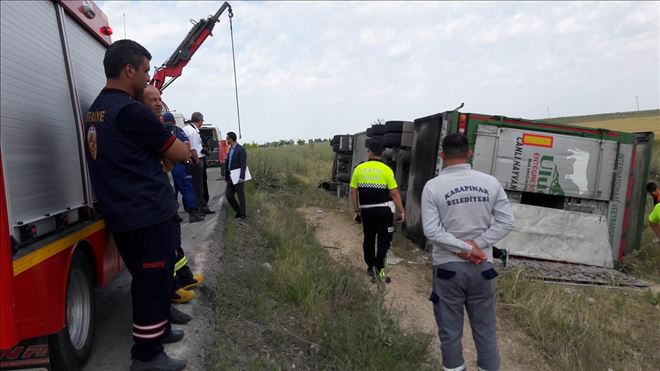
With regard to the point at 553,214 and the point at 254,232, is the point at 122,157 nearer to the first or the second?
the point at 254,232

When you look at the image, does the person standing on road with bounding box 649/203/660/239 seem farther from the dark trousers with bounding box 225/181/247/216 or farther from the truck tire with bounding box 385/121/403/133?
the dark trousers with bounding box 225/181/247/216

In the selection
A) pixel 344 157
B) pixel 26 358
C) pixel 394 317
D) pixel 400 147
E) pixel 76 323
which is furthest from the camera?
pixel 344 157

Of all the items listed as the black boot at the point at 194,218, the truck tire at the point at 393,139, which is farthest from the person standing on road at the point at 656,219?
the black boot at the point at 194,218

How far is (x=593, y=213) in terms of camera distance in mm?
7801

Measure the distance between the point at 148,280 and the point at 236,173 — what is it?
5.50 meters

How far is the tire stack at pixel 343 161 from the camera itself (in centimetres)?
1375

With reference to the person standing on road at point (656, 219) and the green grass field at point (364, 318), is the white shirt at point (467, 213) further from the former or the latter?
the person standing on road at point (656, 219)

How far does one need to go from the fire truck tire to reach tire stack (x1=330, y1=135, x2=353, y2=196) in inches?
425

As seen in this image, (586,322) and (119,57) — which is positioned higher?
(119,57)

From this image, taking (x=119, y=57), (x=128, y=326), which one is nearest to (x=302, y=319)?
(x=128, y=326)

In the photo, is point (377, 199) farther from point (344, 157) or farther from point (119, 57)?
point (344, 157)

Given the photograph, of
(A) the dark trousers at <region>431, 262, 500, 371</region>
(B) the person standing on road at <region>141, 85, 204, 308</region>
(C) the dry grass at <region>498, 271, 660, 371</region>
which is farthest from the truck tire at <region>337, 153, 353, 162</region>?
(A) the dark trousers at <region>431, 262, 500, 371</region>

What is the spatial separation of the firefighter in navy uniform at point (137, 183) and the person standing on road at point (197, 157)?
440cm

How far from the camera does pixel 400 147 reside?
9523 mm
